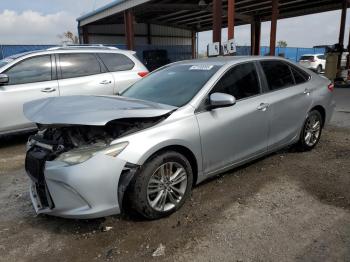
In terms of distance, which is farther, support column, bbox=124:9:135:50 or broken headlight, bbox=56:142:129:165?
support column, bbox=124:9:135:50

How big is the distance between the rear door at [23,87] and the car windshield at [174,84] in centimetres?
252

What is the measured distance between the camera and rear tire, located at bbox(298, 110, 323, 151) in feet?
17.3

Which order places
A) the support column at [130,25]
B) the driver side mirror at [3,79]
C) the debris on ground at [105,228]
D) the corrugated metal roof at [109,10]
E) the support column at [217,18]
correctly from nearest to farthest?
1. the debris on ground at [105,228]
2. the driver side mirror at [3,79]
3. the support column at [217,18]
4. the corrugated metal roof at [109,10]
5. the support column at [130,25]

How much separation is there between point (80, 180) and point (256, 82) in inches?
103

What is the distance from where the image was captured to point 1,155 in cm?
606

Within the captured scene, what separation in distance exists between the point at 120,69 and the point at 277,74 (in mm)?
3743

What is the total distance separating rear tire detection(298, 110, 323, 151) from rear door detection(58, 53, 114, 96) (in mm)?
3889

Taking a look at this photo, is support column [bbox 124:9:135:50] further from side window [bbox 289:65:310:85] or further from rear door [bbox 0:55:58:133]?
side window [bbox 289:65:310:85]

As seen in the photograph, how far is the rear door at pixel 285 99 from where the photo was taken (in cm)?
459

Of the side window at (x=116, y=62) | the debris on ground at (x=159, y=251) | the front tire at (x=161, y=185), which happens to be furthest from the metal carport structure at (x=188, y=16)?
the debris on ground at (x=159, y=251)

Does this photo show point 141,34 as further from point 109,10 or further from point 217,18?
point 217,18

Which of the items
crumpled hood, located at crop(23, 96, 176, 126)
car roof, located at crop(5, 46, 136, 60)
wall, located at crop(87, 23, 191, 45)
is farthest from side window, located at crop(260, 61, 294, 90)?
wall, located at crop(87, 23, 191, 45)

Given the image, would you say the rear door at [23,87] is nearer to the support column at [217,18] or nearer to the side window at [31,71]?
the side window at [31,71]

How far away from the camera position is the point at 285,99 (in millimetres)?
4723
